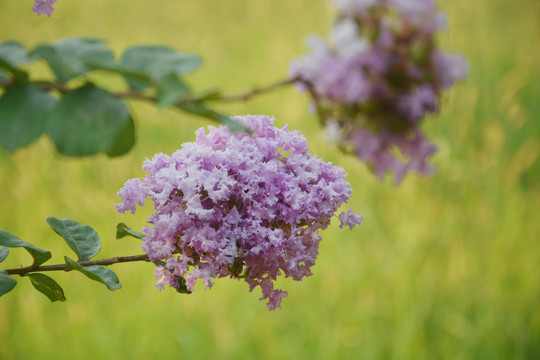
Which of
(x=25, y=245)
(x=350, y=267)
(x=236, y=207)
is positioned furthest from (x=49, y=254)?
(x=350, y=267)

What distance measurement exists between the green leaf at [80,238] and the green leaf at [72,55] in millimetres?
219

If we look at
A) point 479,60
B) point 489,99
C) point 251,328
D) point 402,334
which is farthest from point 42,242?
point 479,60

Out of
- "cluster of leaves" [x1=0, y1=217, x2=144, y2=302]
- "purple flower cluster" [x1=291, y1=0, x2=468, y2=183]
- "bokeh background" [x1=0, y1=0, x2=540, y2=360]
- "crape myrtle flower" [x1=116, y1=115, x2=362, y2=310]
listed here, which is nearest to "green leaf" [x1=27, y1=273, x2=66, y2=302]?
"cluster of leaves" [x1=0, y1=217, x2=144, y2=302]

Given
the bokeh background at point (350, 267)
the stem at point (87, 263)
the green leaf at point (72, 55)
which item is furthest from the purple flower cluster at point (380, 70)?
the bokeh background at point (350, 267)

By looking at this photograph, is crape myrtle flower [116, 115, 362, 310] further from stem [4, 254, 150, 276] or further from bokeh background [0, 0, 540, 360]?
bokeh background [0, 0, 540, 360]

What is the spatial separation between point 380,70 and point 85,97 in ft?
0.59

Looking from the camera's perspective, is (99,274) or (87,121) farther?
(99,274)

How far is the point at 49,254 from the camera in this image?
1.90 ft

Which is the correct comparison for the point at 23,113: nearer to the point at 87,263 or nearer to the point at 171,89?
the point at 171,89

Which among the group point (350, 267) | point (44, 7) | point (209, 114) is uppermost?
point (350, 267)

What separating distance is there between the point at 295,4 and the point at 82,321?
235 centimetres

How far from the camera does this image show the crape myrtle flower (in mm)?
508

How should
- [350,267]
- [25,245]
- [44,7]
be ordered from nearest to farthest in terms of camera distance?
[44,7] < [25,245] < [350,267]

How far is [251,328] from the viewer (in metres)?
1.64
